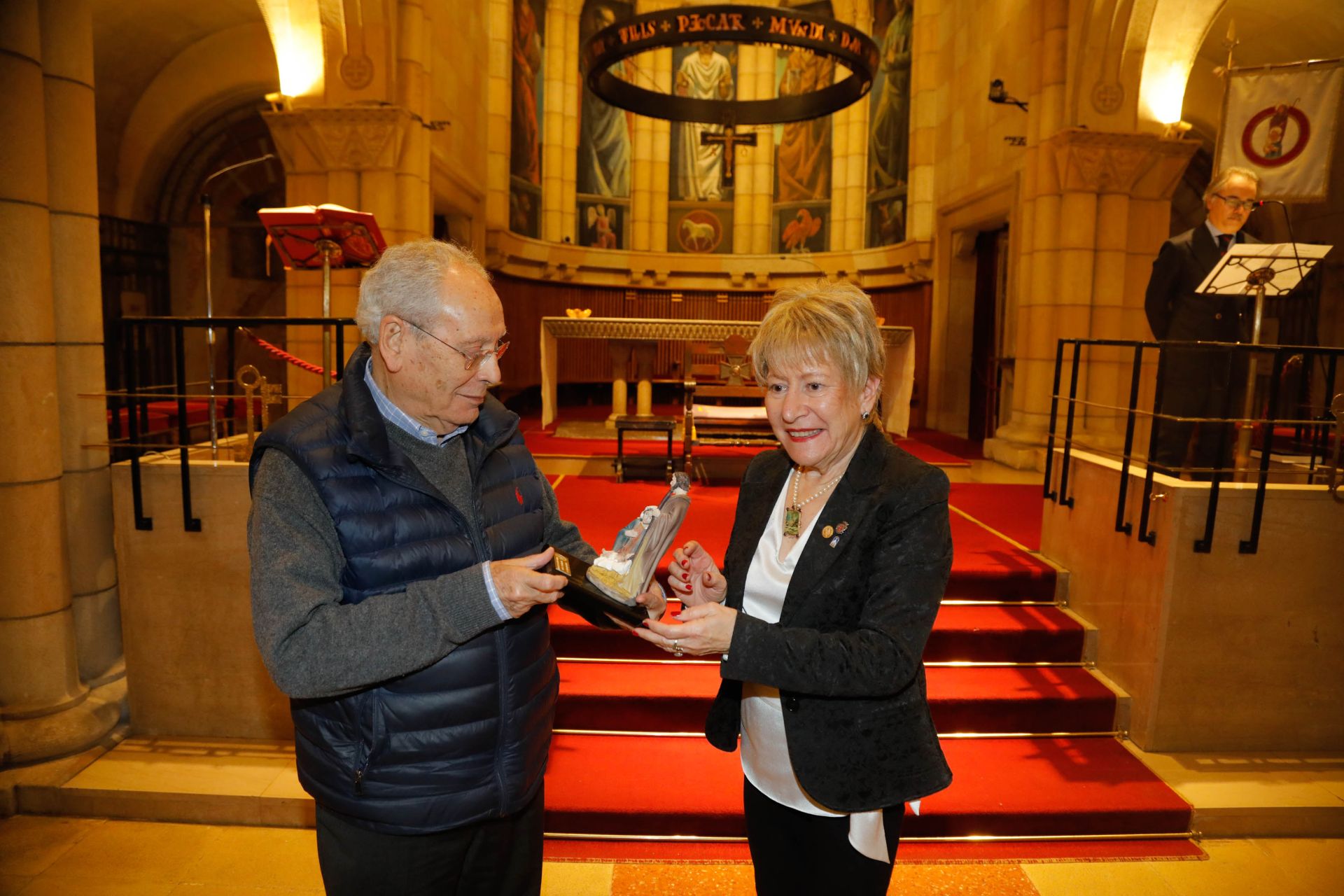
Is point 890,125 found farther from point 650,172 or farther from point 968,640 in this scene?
point 968,640

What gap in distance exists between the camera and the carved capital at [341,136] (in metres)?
6.92

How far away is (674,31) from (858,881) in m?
6.89

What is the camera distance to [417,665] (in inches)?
56.1

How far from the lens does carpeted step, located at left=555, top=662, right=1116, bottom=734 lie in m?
3.43

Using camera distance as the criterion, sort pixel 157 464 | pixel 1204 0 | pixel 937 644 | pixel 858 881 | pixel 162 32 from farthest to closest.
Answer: pixel 162 32 < pixel 1204 0 < pixel 937 644 < pixel 157 464 < pixel 858 881

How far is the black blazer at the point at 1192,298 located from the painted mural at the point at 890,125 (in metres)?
7.71

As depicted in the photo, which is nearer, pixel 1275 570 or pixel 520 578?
pixel 520 578

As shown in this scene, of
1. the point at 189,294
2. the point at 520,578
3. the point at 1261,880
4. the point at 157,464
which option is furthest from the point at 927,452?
the point at 189,294

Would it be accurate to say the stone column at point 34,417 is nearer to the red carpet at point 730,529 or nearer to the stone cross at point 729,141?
the red carpet at point 730,529

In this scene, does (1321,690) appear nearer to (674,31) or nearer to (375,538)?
(375,538)

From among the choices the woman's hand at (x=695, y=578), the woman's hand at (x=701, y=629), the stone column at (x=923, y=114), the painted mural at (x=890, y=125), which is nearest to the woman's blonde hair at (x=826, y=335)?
the woman's hand at (x=695, y=578)

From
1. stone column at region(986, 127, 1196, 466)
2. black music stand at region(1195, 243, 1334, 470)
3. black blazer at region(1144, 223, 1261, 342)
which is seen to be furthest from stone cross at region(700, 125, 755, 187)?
black music stand at region(1195, 243, 1334, 470)

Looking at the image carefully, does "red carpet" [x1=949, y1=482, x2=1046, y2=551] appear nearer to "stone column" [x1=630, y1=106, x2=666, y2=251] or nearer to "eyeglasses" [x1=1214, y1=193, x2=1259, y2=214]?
"eyeglasses" [x1=1214, y1=193, x2=1259, y2=214]

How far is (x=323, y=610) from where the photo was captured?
54.9 inches
